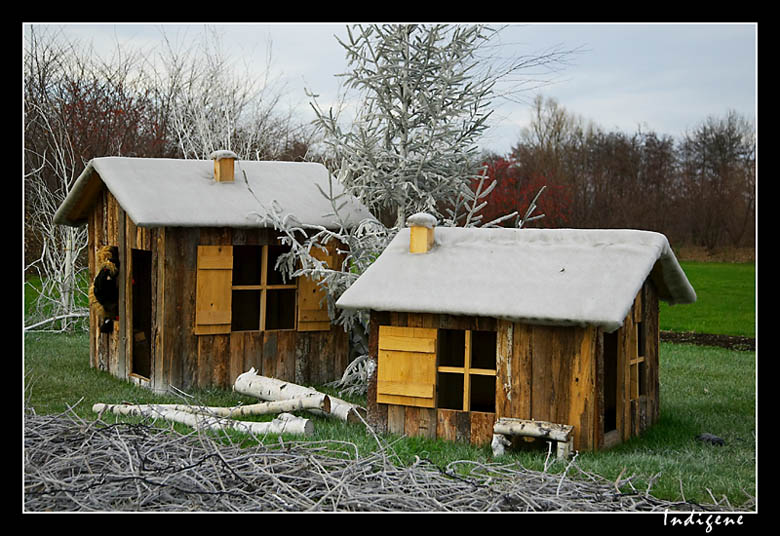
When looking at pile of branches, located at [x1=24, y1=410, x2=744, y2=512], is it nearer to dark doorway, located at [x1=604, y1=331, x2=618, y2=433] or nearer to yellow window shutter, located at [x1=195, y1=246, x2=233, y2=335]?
dark doorway, located at [x1=604, y1=331, x2=618, y2=433]

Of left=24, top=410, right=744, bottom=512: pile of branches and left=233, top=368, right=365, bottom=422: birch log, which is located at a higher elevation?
left=233, top=368, right=365, bottom=422: birch log

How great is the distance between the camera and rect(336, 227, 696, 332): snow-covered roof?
27.9 ft

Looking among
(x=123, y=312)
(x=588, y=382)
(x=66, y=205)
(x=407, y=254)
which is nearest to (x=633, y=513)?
(x=588, y=382)

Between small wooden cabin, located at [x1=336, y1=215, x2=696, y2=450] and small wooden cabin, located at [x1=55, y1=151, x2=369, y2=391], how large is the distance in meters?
3.07

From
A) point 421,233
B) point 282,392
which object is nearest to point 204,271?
point 282,392

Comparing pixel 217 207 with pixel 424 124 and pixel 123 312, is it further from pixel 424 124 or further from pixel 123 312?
pixel 424 124

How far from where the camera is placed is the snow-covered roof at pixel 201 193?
470 inches

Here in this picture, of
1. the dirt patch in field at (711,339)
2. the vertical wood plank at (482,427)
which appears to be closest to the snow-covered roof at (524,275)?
the vertical wood plank at (482,427)

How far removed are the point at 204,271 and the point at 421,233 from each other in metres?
3.66

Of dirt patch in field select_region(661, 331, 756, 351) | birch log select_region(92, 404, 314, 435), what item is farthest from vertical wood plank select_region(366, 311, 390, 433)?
dirt patch in field select_region(661, 331, 756, 351)

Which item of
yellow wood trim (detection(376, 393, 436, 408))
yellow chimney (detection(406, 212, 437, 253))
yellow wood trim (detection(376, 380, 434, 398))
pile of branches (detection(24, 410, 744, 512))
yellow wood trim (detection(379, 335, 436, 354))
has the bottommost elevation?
pile of branches (detection(24, 410, 744, 512))

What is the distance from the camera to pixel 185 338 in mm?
12086

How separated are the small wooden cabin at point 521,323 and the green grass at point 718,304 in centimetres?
1062

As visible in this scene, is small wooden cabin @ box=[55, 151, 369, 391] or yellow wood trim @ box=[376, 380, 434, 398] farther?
small wooden cabin @ box=[55, 151, 369, 391]
